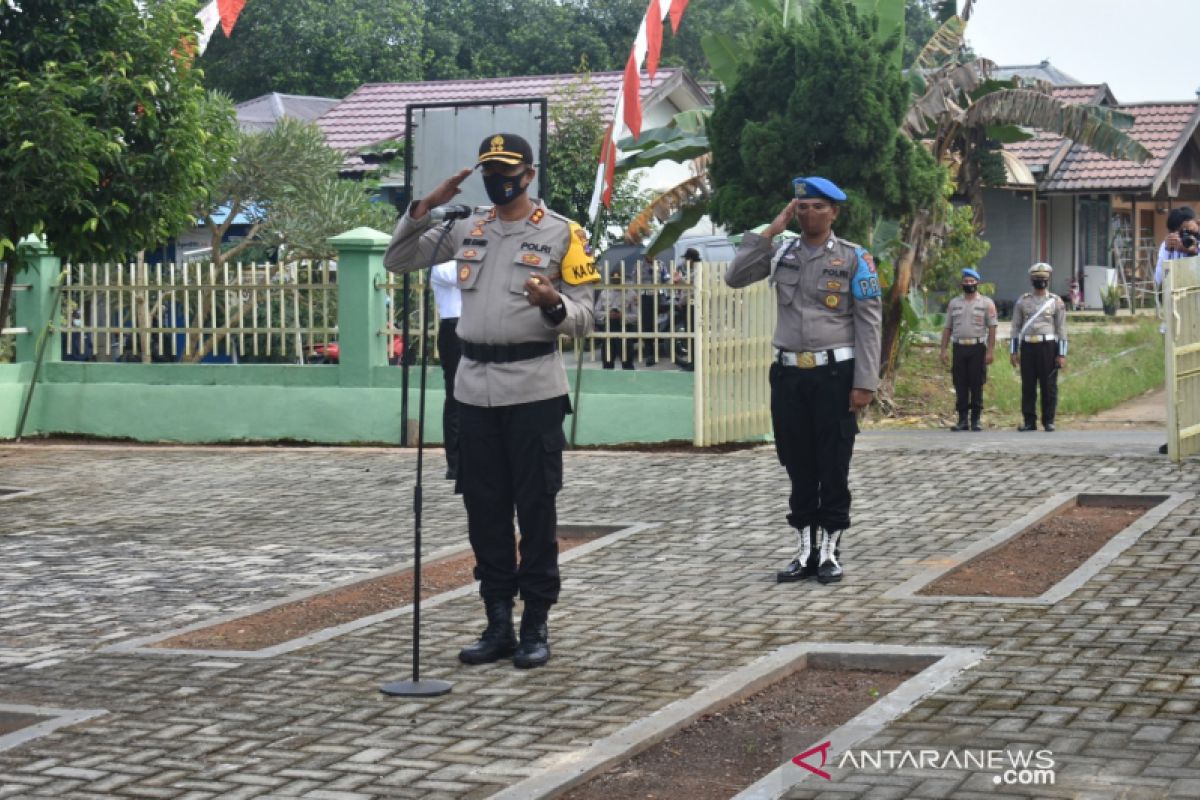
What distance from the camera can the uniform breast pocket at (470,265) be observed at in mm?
7008

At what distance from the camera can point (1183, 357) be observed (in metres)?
13.1

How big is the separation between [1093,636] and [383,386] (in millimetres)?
9649

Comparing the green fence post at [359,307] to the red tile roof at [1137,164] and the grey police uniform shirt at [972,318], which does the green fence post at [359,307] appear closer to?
the grey police uniform shirt at [972,318]

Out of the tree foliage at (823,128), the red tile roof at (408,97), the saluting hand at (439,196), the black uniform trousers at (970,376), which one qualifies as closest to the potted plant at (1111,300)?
the red tile roof at (408,97)

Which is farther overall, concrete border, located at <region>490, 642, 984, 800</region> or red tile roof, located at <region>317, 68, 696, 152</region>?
red tile roof, located at <region>317, 68, 696, 152</region>

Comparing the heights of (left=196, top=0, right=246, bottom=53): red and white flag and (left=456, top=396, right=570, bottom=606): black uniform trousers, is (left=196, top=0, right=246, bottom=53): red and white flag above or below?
above

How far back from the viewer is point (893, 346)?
69.8 feet

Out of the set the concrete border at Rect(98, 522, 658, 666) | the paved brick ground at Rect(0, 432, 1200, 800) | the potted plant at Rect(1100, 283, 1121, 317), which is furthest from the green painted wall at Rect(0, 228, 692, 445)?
the potted plant at Rect(1100, 283, 1121, 317)

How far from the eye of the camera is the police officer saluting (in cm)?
1784

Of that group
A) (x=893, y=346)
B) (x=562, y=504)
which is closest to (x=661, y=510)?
(x=562, y=504)

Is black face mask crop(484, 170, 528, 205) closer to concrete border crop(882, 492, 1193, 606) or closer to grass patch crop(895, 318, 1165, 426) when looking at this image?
concrete border crop(882, 492, 1193, 606)

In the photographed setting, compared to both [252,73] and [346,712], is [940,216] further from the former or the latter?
[252,73]

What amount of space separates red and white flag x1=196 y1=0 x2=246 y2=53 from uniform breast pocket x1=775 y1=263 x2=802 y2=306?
5256mm

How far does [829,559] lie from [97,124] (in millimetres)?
7318
